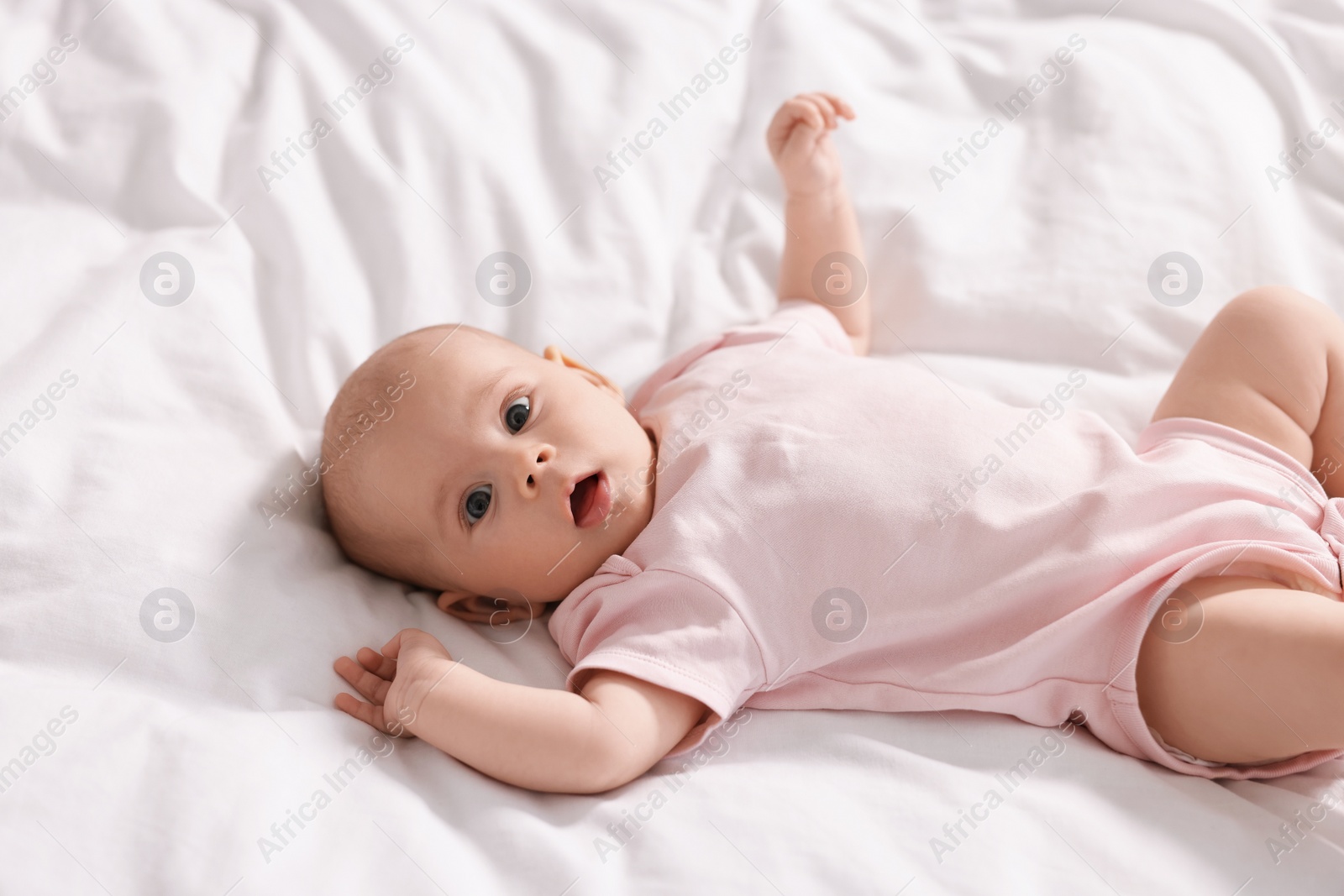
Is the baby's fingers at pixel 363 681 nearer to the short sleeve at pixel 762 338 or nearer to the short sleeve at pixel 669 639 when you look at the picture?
the short sleeve at pixel 669 639

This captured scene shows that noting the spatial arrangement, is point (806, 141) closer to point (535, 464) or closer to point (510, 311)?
point (510, 311)

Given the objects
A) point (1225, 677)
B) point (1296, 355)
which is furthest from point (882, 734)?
point (1296, 355)

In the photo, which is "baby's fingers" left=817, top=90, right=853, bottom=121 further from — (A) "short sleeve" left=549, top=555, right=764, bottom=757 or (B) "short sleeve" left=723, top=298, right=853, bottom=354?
(A) "short sleeve" left=549, top=555, right=764, bottom=757

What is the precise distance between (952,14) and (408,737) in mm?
1699

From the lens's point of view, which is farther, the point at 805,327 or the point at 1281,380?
the point at 805,327

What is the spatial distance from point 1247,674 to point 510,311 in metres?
1.14

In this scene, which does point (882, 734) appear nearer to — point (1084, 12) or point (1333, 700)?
point (1333, 700)

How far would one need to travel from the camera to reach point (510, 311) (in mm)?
1682

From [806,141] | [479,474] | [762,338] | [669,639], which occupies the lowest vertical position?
[669,639]

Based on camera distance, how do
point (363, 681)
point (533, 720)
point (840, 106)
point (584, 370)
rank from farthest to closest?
point (840, 106) → point (584, 370) → point (363, 681) → point (533, 720)

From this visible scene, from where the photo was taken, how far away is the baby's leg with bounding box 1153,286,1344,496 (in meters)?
1.40

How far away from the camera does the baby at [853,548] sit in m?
1.14

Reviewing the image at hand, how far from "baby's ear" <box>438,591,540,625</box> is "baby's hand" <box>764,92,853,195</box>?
0.80 meters

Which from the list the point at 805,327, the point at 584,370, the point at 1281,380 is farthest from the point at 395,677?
the point at 1281,380
